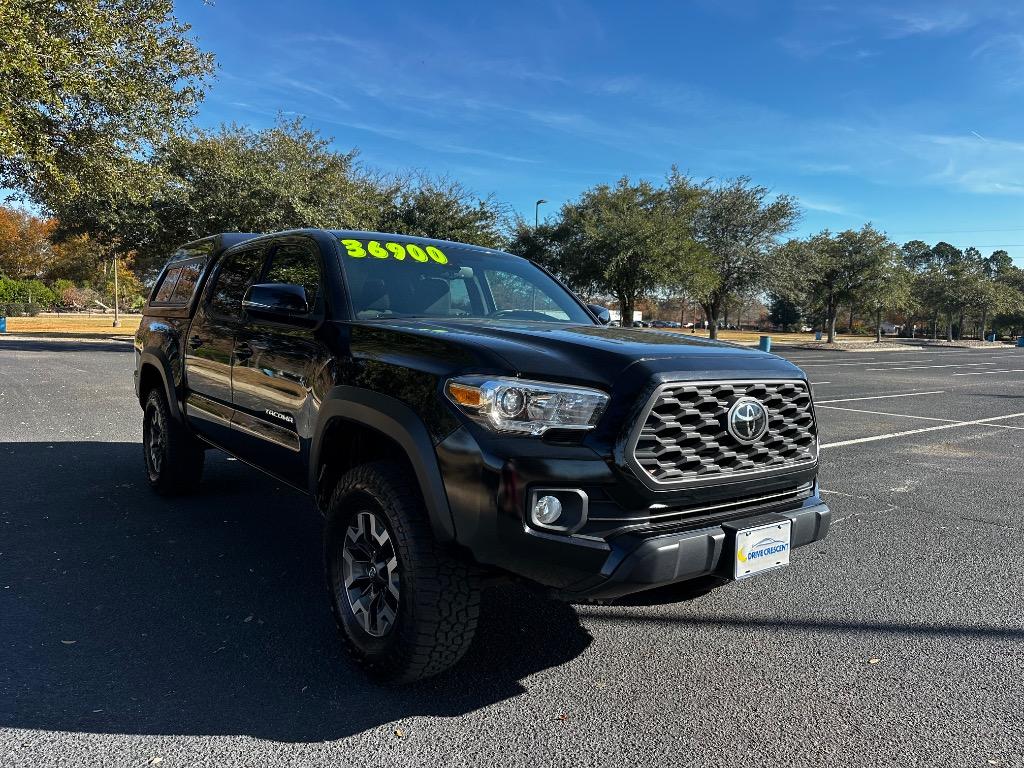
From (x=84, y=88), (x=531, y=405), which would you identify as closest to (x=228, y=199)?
(x=84, y=88)

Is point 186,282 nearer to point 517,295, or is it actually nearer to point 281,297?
point 281,297

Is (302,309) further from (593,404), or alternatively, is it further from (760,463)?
(760,463)

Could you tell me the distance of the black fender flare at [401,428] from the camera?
8.27 ft

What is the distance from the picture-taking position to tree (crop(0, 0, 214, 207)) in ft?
39.2

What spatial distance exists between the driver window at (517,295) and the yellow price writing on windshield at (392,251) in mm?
337

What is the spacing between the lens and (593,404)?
250 centimetres

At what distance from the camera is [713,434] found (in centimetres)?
264

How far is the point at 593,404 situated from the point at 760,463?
79 centimetres

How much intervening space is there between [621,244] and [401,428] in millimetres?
29557

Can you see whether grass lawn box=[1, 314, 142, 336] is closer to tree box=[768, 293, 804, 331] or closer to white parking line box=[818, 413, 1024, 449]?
white parking line box=[818, 413, 1024, 449]

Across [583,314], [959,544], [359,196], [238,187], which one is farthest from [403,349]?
[359,196]

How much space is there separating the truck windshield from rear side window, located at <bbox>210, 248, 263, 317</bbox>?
0.88 m

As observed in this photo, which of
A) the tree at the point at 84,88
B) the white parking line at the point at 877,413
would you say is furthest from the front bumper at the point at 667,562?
the tree at the point at 84,88

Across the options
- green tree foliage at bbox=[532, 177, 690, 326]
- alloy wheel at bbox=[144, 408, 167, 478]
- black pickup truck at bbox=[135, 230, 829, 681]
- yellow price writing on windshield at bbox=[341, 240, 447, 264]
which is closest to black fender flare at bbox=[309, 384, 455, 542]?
black pickup truck at bbox=[135, 230, 829, 681]
